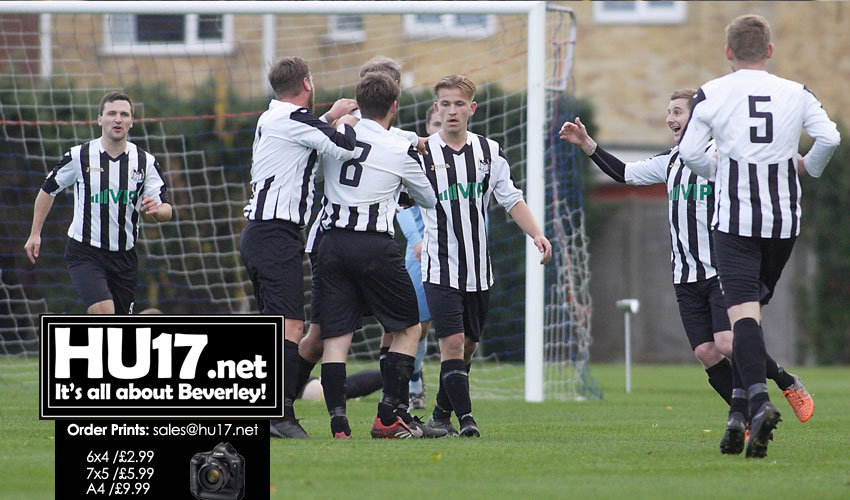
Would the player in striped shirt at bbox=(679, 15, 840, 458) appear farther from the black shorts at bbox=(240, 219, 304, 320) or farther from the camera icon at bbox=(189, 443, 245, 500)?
the camera icon at bbox=(189, 443, 245, 500)

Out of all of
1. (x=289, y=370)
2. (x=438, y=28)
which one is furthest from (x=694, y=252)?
(x=438, y=28)

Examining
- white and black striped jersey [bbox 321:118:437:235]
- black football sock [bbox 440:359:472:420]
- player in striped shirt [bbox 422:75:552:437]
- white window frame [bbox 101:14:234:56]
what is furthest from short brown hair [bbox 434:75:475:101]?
white window frame [bbox 101:14:234:56]

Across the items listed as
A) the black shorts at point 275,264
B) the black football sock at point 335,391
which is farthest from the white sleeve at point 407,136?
the black football sock at point 335,391

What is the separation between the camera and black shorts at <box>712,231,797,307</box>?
5.20 metres

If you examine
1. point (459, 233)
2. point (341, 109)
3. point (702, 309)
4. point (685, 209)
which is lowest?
point (702, 309)

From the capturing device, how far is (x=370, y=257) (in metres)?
5.67

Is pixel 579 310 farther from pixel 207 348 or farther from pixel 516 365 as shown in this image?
pixel 207 348

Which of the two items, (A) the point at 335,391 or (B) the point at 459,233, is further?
(B) the point at 459,233

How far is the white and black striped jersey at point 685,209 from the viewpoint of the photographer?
20.9 ft

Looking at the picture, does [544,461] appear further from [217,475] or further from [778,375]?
[778,375]

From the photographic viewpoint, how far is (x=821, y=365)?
1560 centimetres

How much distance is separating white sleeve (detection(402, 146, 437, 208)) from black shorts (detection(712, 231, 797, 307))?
1.41 meters

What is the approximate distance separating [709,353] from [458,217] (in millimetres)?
1499

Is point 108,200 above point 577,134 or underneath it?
underneath
